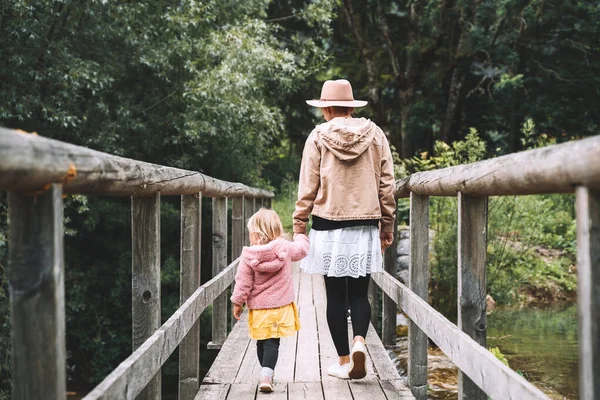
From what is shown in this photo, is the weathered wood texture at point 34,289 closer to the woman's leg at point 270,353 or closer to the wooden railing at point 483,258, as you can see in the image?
the wooden railing at point 483,258

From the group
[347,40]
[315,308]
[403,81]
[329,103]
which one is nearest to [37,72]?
[315,308]

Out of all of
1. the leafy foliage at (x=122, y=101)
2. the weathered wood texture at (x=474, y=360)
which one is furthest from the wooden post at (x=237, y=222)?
the weathered wood texture at (x=474, y=360)

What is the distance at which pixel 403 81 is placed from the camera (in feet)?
62.3

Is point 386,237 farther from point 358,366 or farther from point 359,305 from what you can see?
point 358,366

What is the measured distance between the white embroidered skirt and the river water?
1873mm

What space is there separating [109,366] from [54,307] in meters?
12.3

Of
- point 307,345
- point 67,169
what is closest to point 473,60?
point 307,345

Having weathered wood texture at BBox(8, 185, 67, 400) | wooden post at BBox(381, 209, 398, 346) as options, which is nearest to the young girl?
wooden post at BBox(381, 209, 398, 346)

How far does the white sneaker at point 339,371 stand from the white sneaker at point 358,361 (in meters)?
0.07

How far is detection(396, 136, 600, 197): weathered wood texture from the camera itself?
4.95 feet

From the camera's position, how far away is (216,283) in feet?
15.0

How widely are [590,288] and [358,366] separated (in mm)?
2533

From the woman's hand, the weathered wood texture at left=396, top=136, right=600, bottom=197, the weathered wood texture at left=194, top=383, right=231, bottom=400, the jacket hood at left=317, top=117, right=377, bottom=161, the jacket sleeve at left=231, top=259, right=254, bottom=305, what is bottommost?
the weathered wood texture at left=194, top=383, right=231, bottom=400

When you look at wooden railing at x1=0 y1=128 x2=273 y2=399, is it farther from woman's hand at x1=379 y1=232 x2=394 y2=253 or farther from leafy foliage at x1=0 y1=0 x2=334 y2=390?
leafy foliage at x1=0 y1=0 x2=334 y2=390
